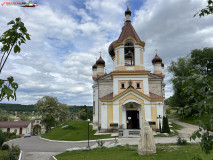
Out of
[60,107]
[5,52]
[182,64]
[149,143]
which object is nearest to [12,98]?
[5,52]

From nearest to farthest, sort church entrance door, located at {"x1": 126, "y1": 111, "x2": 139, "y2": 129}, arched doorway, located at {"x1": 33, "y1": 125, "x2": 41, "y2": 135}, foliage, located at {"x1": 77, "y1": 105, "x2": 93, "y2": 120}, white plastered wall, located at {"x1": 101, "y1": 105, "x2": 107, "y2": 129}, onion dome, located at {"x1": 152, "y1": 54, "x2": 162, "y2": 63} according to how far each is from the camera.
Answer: white plastered wall, located at {"x1": 101, "y1": 105, "x2": 107, "y2": 129}
church entrance door, located at {"x1": 126, "y1": 111, "x2": 139, "y2": 129}
onion dome, located at {"x1": 152, "y1": 54, "x2": 162, "y2": 63}
arched doorway, located at {"x1": 33, "y1": 125, "x2": 41, "y2": 135}
foliage, located at {"x1": 77, "y1": 105, "x2": 93, "y2": 120}

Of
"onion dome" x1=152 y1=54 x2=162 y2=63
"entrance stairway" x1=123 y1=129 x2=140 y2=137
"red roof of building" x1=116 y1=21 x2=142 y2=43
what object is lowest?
"entrance stairway" x1=123 y1=129 x2=140 y2=137

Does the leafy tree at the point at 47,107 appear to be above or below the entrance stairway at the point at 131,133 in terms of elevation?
above

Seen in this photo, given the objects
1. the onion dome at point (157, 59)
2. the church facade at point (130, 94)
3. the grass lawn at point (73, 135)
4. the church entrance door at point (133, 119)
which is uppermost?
the onion dome at point (157, 59)

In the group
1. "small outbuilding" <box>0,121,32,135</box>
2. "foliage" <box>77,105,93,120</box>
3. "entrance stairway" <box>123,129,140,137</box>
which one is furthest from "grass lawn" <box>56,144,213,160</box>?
"foliage" <box>77,105,93,120</box>

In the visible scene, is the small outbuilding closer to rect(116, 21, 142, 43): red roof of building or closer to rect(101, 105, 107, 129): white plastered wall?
rect(101, 105, 107, 129): white plastered wall

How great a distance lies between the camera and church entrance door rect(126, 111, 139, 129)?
20.8 meters

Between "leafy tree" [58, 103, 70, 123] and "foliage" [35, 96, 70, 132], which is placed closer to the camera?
"foliage" [35, 96, 70, 132]

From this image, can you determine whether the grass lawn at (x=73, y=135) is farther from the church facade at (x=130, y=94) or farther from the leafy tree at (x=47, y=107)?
the leafy tree at (x=47, y=107)

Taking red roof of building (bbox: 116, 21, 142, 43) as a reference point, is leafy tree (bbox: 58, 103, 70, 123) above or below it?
below

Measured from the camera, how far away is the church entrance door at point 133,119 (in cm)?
2081

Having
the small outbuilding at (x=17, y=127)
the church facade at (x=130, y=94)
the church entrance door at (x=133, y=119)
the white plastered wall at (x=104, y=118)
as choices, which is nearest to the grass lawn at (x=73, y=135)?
the white plastered wall at (x=104, y=118)

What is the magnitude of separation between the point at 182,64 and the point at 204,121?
36.1 metres

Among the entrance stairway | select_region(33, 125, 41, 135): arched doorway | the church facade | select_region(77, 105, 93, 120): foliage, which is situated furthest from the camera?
select_region(77, 105, 93, 120): foliage
